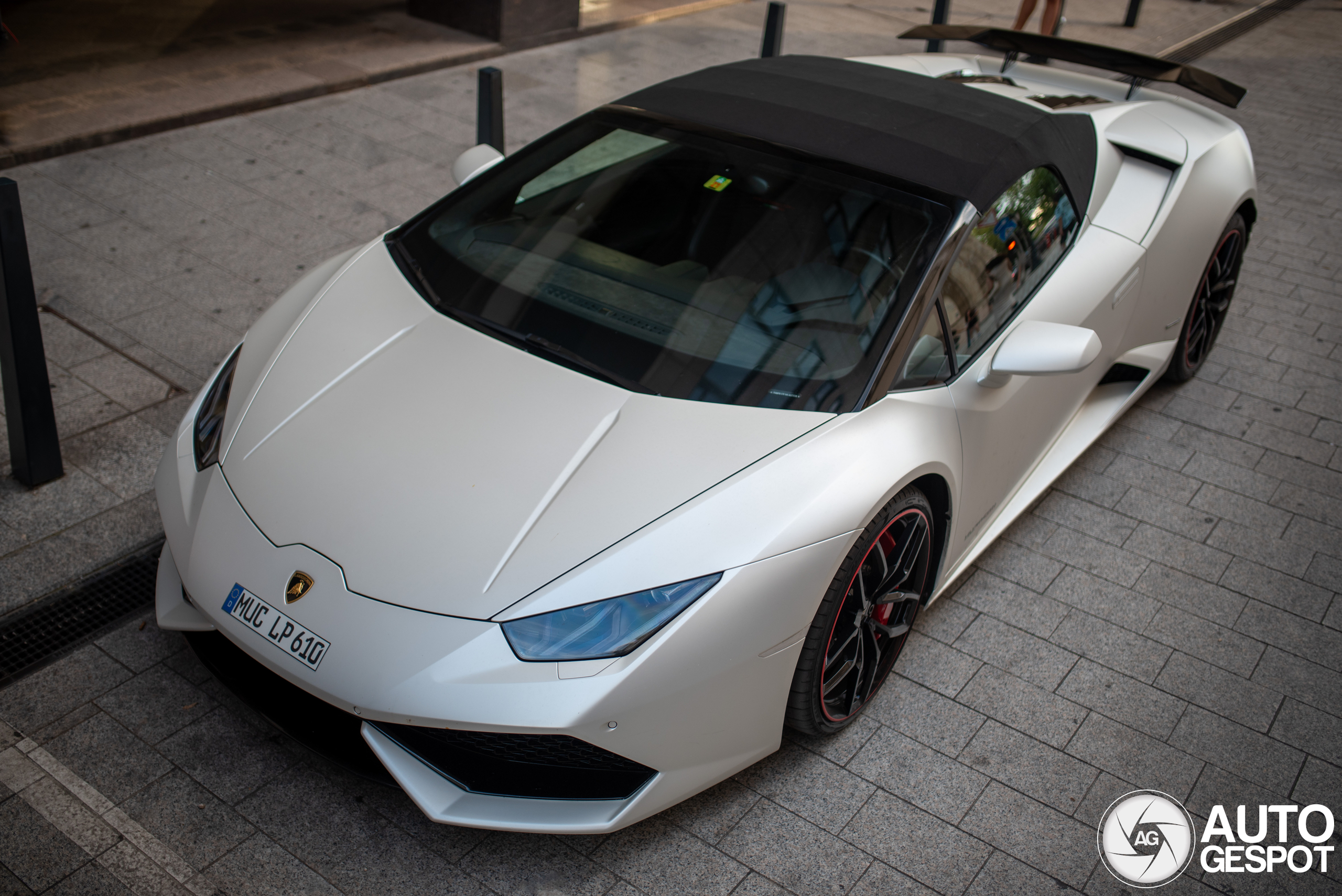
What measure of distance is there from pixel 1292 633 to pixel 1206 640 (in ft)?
1.02

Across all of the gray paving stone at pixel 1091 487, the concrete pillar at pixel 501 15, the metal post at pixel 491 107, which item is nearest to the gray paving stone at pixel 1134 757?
the gray paving stone at pixel 1091 487

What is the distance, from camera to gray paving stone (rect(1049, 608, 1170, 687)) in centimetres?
328

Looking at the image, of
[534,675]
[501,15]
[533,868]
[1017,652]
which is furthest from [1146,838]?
[501,15]

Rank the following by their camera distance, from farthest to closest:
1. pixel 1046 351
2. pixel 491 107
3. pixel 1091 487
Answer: pixel 491 107, pixel 1091 487, pixel 1046 351

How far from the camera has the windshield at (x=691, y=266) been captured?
2.75 metres

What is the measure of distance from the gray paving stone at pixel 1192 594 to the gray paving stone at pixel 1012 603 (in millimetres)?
356

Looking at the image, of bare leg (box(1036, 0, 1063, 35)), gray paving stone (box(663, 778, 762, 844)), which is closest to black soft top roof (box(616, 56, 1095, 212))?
gray paving stone (box(663, 778, 762, 844))

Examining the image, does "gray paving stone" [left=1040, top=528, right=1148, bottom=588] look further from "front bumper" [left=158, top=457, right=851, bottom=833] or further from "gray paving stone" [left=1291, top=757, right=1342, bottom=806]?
"front bumper" [left=158, top=457, right=851, bottom=833]

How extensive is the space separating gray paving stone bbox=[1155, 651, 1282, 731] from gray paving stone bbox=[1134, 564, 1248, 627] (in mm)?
263

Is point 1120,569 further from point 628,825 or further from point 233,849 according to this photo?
point 233,849

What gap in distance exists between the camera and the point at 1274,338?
530cm

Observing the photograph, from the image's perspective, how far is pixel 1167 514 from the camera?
13.0 ft

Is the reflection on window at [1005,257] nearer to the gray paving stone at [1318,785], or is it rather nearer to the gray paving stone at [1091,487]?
the gray paving stone at [1091,487]

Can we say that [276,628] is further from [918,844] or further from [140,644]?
[918,844]
